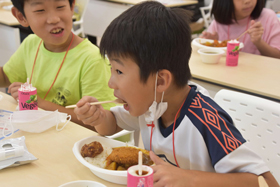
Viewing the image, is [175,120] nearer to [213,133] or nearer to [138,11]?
[213,133]

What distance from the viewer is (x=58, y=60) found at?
1.63m

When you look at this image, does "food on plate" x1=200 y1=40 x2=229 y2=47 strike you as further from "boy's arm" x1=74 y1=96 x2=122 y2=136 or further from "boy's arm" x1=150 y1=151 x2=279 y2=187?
"boy's arm" x1=150 y1=151 x2=279 y2=187

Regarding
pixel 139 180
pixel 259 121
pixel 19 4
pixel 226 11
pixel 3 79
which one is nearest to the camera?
pixel 139 180

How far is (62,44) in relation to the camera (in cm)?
164

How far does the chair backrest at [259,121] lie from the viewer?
44.8 inches

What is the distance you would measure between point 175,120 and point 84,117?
12.4 inches

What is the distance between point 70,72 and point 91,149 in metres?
0.67

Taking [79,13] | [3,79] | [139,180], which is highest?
[139,180]

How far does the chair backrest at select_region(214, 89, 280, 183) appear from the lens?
1.14 metres

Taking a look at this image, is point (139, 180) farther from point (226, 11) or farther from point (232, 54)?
point (226, 11)

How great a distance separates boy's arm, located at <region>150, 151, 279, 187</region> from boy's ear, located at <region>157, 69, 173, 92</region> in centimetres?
22

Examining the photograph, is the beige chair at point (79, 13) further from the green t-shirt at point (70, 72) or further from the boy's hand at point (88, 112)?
the boy's hand at point (88, 112)

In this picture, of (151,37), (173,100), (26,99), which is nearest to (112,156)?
(173,100)

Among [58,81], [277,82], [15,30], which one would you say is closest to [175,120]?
[58,81]
